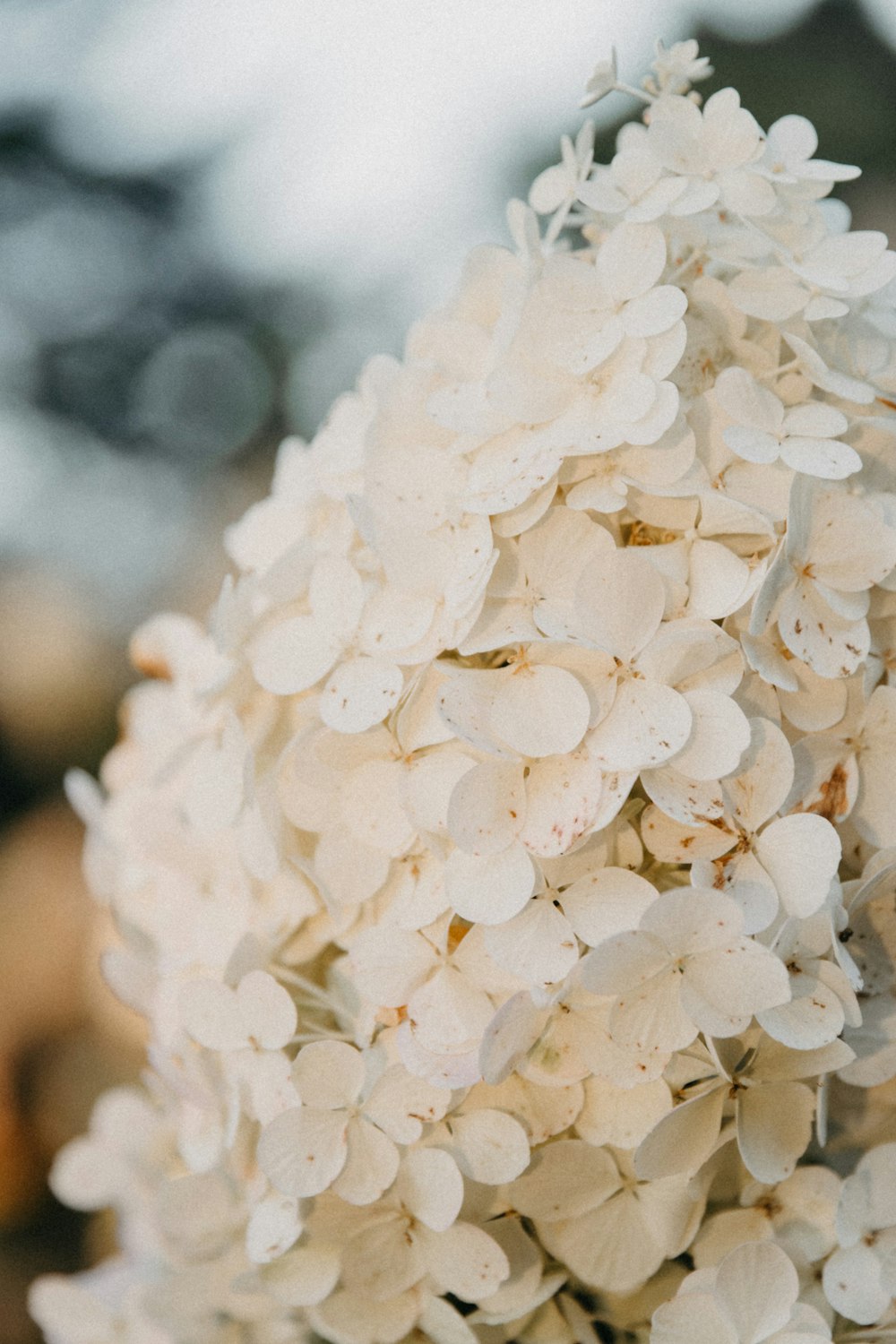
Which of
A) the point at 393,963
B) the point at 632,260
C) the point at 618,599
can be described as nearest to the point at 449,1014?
the point at 393,963

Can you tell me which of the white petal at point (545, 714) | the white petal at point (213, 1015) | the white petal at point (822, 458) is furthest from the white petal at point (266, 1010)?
the white petal at point (822, 458)

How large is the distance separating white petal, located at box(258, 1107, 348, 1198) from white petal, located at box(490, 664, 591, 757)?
0.13 m

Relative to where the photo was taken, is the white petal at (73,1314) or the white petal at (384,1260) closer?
the white petal at (384,1260)

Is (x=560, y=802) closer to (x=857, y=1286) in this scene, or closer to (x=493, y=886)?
(x=493, y=886)

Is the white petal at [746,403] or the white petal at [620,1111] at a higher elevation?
the white petal at [746,403]

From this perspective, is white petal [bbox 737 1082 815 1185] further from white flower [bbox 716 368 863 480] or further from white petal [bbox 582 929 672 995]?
white flower [bbox 716 368 863 480]

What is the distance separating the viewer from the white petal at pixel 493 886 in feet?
1.01

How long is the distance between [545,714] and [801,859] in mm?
77

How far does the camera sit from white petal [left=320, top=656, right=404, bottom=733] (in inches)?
13.2

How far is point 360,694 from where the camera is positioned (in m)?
0.34

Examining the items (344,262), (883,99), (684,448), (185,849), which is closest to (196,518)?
(344,262)

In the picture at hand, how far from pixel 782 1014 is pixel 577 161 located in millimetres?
280

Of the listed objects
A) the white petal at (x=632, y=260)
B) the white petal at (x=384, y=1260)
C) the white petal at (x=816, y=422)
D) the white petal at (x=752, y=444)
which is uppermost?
the white petal at (x=632, y=260)

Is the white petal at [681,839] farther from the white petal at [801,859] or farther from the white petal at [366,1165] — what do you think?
the white petal at [366,1165]
